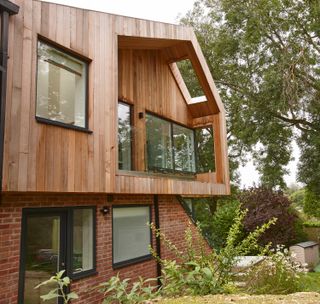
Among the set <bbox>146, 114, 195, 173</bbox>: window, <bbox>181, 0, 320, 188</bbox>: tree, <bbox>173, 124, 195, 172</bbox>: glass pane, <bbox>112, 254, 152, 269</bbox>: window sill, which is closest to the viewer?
<bbox>112, 254, 152, 269</bbox>: window sill

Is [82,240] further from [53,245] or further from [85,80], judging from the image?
[85,80]

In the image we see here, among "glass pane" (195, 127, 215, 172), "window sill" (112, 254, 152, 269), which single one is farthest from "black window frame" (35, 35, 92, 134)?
"glass pane" (195, 127, 215, 172)

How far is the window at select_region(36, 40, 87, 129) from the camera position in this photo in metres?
6.24

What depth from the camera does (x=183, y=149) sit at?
1234cm

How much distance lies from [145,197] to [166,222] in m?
1.16

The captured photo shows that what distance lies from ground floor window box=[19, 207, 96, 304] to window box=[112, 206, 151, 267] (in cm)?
92

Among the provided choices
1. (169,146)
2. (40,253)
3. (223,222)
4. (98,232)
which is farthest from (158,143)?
(223,222)

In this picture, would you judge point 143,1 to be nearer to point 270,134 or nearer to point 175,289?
point 270,134

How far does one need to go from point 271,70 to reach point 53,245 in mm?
13124

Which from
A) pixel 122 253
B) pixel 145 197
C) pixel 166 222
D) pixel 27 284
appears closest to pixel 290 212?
pixel 166 222

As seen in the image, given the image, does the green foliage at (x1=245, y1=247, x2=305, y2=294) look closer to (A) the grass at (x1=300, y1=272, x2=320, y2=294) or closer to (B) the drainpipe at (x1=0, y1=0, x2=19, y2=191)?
(A) the grass at (x1=300, y1=272, x2=320, y2=294)

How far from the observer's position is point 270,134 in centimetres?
1728

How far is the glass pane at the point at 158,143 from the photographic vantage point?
32.1ft

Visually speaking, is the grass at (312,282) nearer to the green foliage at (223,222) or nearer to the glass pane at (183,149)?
the green foliage at (223,222)
